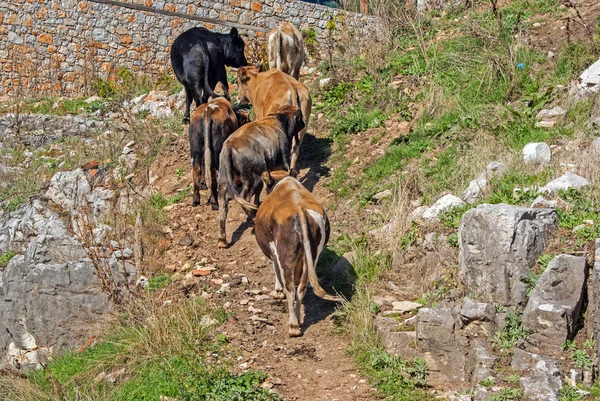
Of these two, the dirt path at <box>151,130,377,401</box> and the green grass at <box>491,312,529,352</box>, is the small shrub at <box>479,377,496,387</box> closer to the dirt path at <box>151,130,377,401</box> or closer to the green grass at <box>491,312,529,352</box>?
the green grass at <box>491,312,529,352</box>

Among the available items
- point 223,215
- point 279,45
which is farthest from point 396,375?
point 279,45

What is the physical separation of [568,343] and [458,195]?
2.89 metres

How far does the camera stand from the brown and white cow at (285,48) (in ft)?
46.6

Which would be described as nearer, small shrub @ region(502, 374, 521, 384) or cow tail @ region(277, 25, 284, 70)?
A: small shrub @ region(502, 374, 521, 384)

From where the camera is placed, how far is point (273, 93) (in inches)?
474

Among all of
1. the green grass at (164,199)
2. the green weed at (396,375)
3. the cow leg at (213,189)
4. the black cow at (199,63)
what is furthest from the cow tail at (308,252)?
the black cow at (199,63)

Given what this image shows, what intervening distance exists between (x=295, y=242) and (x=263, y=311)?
131cm

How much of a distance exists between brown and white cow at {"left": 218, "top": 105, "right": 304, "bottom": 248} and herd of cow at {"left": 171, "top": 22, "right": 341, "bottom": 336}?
0.01 m

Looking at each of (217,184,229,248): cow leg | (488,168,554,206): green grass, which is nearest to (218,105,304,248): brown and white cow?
(217,184,229,248): cow leg

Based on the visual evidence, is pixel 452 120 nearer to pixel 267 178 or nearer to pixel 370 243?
Result: pixel 370 243

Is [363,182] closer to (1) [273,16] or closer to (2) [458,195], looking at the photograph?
(2) [458,195]

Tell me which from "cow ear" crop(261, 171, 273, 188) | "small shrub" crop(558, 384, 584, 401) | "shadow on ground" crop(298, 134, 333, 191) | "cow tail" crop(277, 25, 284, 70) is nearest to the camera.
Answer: "small shrub" crop(558, 384, 584, 401)

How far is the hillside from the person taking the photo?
7.19 m

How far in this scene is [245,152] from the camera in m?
9.89
